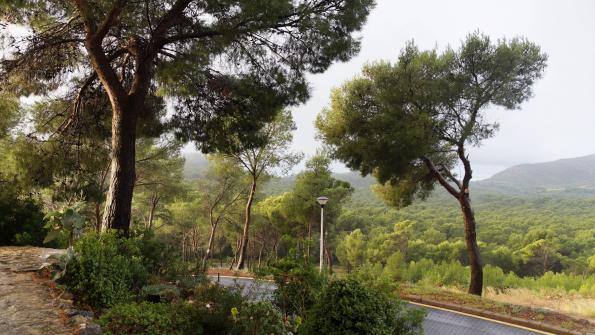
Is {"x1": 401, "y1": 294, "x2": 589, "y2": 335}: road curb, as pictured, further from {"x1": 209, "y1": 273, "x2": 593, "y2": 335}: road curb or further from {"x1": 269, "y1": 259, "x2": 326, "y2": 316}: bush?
{"x1": 269, "y1": 259, "x2": 326, "y2": 316}: bush

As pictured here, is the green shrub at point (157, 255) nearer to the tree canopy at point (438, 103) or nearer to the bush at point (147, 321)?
the bush at point (147, 321)

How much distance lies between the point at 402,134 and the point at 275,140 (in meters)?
12.0

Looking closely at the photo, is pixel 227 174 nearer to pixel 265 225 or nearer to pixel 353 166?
pixel 265 225

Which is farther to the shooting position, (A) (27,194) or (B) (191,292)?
(A) (27,194)

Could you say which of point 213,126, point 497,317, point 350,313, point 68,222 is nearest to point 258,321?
point 350,313

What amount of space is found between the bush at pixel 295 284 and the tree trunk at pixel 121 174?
391 centimetres

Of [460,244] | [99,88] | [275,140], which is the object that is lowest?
[460,244]

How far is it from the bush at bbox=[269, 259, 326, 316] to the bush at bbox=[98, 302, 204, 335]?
1410 millimetres

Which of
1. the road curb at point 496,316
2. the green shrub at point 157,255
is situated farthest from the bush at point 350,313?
the road curb at point 496,316

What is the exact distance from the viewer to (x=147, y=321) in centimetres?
429

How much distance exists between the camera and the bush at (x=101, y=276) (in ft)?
17.8

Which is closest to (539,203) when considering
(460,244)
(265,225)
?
(460,244)

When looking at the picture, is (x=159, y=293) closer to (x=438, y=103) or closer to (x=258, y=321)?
(x=258, y=321)

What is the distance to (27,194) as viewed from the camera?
11367 mm
